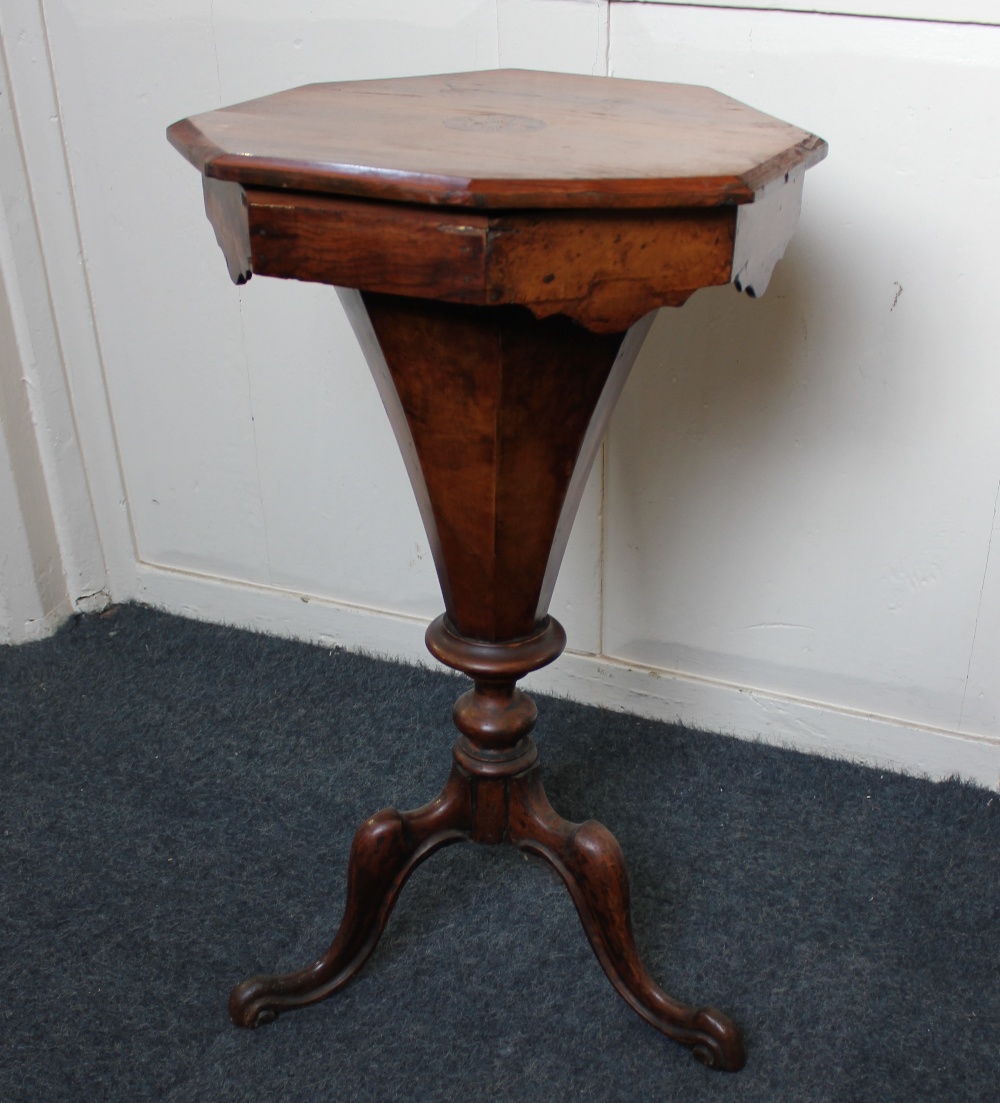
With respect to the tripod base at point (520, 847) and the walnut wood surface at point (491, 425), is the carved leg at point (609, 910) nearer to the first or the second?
the tripod base at point (520, 847)

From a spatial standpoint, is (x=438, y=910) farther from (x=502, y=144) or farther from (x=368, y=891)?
(x=502, y=144)

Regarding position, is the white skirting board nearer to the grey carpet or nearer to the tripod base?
the grey carpet

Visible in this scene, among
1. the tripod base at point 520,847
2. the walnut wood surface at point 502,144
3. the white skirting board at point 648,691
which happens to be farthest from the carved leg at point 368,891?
the walnut wood surface at point 502,144

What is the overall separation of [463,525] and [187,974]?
83 centimetres

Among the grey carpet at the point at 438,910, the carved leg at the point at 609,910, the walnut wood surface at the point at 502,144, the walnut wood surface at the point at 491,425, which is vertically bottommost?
the grey carpet at the point at 438,910

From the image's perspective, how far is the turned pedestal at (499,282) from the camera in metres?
1.00

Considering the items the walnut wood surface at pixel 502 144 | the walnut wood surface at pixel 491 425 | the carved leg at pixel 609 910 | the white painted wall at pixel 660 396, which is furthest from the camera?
the white painted wall at pixel 660 396

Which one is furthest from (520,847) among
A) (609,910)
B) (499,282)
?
(499,282)

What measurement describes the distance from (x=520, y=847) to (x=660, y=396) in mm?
800

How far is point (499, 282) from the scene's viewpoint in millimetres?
995

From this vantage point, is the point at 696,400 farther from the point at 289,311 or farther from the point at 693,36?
the point at 289,311

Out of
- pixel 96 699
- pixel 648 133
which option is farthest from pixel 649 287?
pixel 96 699

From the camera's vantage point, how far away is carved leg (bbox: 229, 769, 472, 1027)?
5.21 feet

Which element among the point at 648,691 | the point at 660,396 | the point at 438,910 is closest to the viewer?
the point at 438,910
